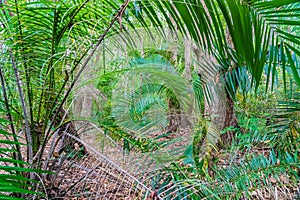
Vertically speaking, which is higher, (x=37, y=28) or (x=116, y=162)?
(x=37, y=28)

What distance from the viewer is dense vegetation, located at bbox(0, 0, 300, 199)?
0.76m

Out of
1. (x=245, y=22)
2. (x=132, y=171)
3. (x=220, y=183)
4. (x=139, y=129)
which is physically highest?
(x=245, y=22)

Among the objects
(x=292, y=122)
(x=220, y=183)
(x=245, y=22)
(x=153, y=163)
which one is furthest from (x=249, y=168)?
(x=245, y=22)

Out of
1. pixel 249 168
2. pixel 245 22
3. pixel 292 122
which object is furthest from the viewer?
pixel 292 122

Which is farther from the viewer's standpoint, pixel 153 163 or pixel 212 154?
pixel 212 154

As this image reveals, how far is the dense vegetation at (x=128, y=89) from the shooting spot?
2.49ft

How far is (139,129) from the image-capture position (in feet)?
3.60

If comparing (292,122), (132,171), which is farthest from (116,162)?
(292,122)

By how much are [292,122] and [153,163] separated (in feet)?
2.90

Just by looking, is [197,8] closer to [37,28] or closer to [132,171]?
[132,171]

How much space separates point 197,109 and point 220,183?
24.6 inches

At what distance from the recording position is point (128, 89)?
167 cm

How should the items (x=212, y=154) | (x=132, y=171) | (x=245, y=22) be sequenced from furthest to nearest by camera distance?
(x=212, y=154) < (x=132, y=171) < (x=245, y=22)

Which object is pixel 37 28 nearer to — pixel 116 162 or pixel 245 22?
pixel 116 162
